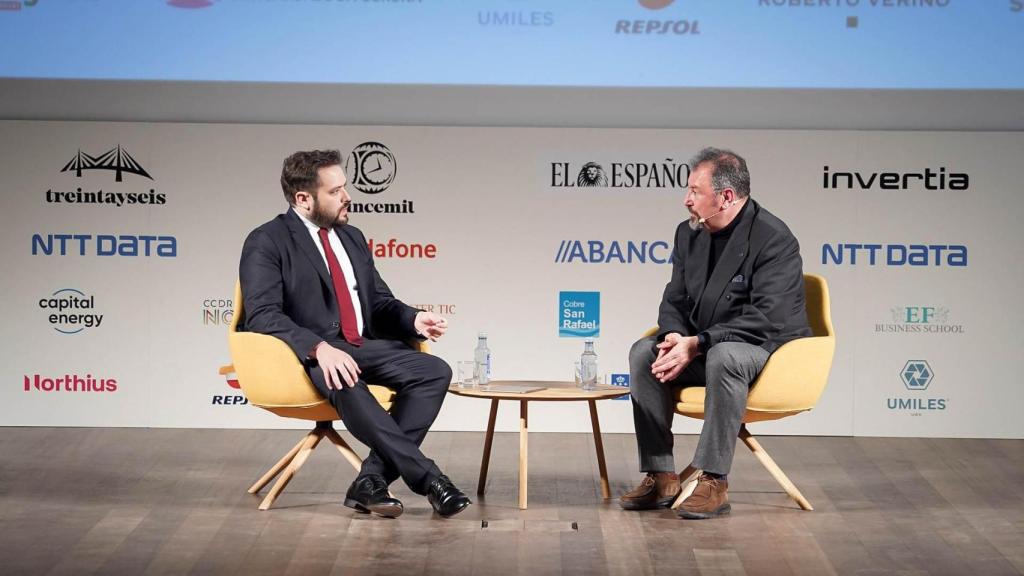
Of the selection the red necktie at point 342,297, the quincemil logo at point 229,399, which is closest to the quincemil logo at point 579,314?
the quincemil logo at point 229,399

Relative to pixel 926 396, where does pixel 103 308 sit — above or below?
above

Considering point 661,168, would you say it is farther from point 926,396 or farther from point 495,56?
point 926,396

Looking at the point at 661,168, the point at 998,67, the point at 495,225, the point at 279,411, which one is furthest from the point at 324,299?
the point at 998,67

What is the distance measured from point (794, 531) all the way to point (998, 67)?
2666mm

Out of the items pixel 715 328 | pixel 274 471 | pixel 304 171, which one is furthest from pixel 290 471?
pixel 715 328

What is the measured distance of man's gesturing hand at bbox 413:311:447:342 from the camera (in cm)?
465

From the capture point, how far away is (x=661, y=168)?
608cm

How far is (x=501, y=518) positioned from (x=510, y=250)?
1998mm

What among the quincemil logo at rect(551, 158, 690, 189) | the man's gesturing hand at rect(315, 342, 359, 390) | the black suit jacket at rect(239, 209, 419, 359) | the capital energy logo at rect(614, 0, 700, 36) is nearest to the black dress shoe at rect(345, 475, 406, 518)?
the man's gesturing hand at rect(315, 342, 359, 390)

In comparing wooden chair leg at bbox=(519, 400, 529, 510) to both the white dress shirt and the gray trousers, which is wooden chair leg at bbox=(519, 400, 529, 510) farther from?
the white dress shirt

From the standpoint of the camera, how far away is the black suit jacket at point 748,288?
4.50m

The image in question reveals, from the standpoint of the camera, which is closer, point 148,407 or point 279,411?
point 279,411

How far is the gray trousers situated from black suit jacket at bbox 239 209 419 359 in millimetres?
837

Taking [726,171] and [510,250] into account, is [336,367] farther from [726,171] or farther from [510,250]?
[510,250]
